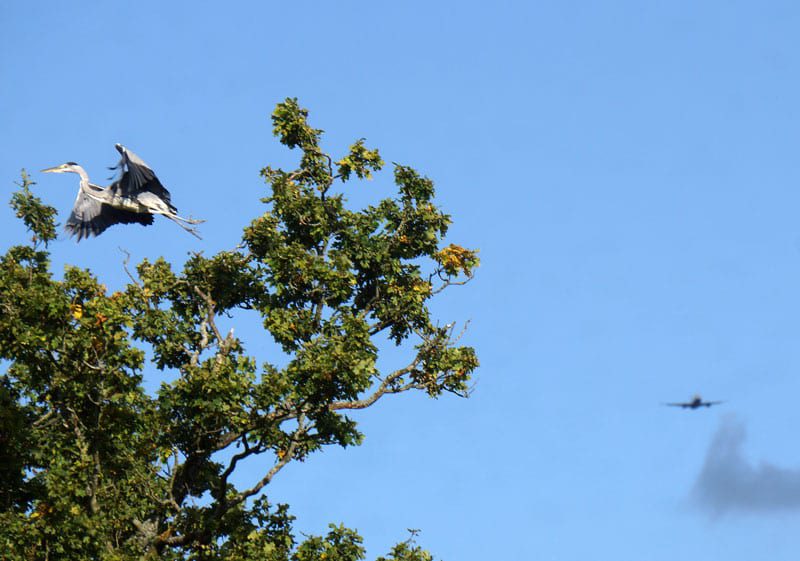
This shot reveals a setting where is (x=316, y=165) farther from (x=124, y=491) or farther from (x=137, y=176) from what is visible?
(x=124, y=491)

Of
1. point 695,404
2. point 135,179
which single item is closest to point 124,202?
point 135,179

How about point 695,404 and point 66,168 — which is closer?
point 695,404

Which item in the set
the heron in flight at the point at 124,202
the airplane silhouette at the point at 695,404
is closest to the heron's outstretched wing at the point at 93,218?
the heron in flight at the point at 124,202

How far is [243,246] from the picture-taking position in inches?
1250

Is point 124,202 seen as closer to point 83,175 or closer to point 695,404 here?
point 83,175

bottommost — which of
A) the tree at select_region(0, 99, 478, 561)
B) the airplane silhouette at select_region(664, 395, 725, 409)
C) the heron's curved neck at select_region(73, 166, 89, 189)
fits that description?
the airplane silhouette at select_region(664, 395, 725, 409)

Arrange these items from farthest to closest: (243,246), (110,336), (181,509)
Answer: (243,246), (181,509), (110,336)

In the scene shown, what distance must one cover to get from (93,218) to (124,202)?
33.4 inches

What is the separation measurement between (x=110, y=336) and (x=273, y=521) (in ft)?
17.1

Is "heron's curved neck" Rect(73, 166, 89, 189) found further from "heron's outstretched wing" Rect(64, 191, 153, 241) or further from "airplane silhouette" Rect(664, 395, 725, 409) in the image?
"airplane silhouette" Rect(664, 395, 725, 409)

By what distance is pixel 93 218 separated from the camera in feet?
108

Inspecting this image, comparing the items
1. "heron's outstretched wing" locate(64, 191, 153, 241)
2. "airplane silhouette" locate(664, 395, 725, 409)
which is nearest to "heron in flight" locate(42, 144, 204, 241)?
"heron's outstretched wing" locate(64, 191, 153, 241)

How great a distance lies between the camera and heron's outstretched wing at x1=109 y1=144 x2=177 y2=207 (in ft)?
105

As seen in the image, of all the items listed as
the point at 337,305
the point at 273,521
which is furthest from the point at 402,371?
the point at 273,521
